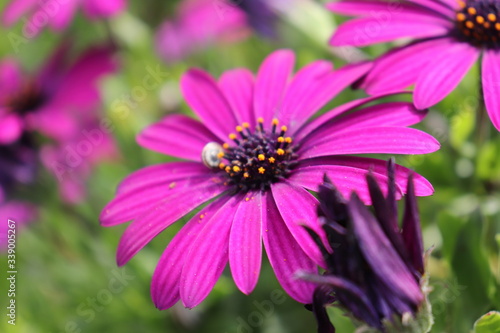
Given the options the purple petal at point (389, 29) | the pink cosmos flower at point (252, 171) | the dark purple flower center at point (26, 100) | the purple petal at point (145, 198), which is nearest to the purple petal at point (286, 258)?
the pink cosmos flower at point (252, 171)

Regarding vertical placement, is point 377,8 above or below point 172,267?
above

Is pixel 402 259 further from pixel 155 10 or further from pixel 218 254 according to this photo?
pixel 155 10

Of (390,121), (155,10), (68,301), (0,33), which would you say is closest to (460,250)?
(390,121)

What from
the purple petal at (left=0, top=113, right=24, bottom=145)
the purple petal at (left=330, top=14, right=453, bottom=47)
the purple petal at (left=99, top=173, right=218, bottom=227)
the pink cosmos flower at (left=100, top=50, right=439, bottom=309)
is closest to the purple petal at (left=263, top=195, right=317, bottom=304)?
the pink cosmos flower at (left=100, top=50, right=439, bottom=309)

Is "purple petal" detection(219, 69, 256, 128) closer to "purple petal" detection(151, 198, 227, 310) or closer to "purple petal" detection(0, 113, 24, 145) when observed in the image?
"purple petal" detection(151, 198, 227, 310)

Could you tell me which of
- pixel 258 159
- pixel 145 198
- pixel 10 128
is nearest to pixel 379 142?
pixel 258 159

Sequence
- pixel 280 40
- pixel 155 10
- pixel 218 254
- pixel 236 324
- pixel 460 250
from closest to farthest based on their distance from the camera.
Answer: pixel 218 254 → pixel 460 250 → pixel 236 324 → pixel 280 40 → pixel 155 10

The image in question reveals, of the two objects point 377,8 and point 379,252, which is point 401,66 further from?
point 379,252
